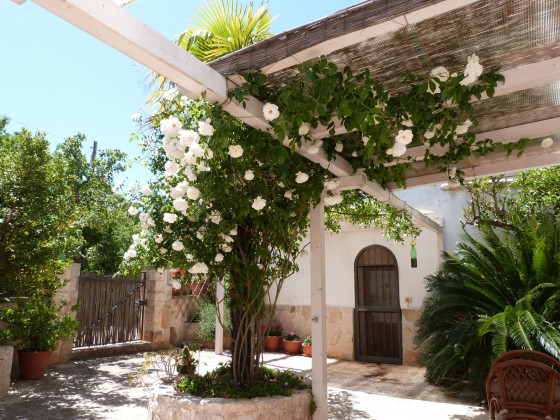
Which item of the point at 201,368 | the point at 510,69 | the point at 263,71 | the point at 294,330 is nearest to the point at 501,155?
the point at 510,69

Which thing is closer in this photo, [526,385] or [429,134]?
[526,385]

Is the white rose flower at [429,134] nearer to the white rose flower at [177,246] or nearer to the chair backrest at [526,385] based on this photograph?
the chair backrest at [526,385]

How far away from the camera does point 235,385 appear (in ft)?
13.1

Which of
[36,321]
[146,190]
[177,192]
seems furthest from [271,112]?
[36,321]

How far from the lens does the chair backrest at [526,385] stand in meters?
2.81

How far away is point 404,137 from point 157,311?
7.54 m

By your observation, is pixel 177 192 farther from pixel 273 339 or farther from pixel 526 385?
pixel 273 339

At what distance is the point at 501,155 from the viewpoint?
14.8 feet

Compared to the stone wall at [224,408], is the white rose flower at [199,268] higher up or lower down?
higher up

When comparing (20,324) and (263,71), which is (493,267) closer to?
(263,71)

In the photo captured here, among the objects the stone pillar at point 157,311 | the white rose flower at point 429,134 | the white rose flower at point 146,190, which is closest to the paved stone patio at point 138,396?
the stone pillar at point 157,311

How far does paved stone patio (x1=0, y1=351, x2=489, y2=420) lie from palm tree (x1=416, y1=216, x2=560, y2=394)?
502 millimetres

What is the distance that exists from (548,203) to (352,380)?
13.6ft

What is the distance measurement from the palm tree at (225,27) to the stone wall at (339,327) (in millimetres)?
5759
